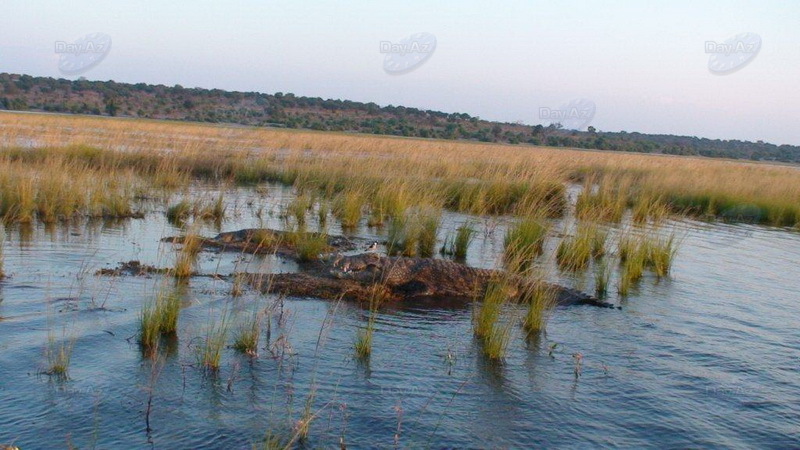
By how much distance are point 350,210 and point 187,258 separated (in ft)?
16.6

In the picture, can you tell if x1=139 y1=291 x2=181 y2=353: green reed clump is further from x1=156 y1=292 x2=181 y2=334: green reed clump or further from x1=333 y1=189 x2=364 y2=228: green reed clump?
x1=333 y1=189 x2=364 y2=228: green reed clump

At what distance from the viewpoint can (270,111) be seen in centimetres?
7519

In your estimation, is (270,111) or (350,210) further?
(270,111)

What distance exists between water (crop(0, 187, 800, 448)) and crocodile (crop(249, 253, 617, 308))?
310 millimetres

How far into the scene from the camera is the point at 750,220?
62.2 feet

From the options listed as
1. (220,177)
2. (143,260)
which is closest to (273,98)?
(220,177)

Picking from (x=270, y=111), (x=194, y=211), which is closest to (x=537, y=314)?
(x=194, y=211)

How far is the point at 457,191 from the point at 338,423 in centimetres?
1186

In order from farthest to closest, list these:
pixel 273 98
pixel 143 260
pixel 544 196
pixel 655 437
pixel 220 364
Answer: pixel 273 98, pixel 544 196, pixel 143 260, pixel 220 364, pixel 655 437

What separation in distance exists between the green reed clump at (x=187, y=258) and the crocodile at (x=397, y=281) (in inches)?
31.0

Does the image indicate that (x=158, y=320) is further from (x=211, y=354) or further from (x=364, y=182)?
(x=364, y=182)

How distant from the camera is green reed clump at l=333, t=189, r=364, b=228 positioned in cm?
1318

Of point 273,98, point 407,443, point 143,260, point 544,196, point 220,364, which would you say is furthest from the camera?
point 273,98

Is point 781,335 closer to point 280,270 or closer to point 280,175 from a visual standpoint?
point 280,270
